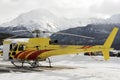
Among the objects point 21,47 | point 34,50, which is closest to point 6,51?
point 21,47

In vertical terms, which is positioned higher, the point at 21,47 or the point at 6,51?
the point at 21,47

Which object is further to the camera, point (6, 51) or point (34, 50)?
point (6, 51)

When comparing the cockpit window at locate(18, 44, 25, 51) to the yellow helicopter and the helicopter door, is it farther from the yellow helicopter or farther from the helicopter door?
the helicopter door

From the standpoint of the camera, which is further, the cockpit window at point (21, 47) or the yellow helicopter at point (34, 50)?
the cockpit window at point (21, 47)

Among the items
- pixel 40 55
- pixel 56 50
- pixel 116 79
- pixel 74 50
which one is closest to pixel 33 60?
pixel 40 55

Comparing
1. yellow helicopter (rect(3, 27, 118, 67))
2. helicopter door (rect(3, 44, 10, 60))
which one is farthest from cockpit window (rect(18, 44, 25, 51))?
helicopter door (rect(3, 44, 10, 60))

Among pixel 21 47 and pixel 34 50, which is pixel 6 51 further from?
pixel 34 50

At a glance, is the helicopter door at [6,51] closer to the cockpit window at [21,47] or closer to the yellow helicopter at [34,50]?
the yellow helicopter at [34,50]

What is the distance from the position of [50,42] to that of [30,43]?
5.06ft

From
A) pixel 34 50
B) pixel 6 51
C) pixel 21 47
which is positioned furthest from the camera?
pixel 6 51

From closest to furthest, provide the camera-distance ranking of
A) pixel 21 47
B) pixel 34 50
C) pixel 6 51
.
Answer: pixel 34 50 < pixel 21 47 < pixel 6 51

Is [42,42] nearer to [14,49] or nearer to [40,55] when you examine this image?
[40,55]

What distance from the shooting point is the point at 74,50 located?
67.1ft

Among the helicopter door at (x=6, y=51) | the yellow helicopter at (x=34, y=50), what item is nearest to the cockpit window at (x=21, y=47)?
the yellow helicopter at (x=34, y=50)
